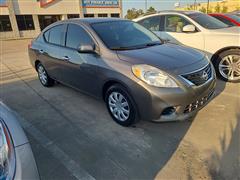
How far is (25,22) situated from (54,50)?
86.1ft

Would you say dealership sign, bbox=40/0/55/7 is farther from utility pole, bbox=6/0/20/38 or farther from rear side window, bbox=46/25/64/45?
rear side window, bbox=46/25/64/45

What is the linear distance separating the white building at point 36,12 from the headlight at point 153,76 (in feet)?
89.5

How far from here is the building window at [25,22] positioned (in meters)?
26.3

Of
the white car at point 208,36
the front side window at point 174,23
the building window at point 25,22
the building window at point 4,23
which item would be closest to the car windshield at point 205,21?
the white car at point 208,36

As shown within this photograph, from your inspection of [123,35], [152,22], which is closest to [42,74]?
[123,35]

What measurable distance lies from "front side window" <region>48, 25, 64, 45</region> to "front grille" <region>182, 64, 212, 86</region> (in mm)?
2765

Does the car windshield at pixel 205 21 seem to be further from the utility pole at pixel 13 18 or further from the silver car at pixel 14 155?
the utility pole at pixel 13 18

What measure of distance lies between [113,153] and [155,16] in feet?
14.8

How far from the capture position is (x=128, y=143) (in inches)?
114

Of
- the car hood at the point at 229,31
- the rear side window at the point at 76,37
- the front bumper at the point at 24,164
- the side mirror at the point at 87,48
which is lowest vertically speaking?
the front bumper at the point at 24,164

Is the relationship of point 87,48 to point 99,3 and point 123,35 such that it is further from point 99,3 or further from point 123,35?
point 99,3

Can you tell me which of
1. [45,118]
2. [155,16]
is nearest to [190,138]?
[45,118]

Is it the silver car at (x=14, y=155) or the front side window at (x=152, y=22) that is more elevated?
the front side window at (x=152, y=22)

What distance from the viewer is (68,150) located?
2820 millimetres
